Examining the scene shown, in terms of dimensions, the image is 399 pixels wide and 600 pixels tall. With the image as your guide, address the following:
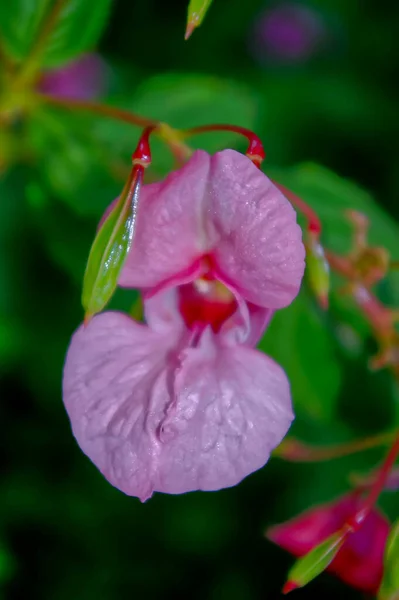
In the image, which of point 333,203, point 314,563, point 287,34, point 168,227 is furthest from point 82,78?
point 314,563

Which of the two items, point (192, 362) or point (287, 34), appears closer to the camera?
point (192, 362)

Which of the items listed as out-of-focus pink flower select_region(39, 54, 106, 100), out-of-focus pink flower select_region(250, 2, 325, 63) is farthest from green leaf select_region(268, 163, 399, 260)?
out-of-focus pink flower select_region(250, 2, 325, 63)

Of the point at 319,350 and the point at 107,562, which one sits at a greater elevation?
the point at 319,350

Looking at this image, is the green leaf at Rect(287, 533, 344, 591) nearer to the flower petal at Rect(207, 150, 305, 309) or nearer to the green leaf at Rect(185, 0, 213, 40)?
the flower petal at Rect(207, 150, 305, 309)

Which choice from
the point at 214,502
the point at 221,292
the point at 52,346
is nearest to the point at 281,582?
the point at 214,502

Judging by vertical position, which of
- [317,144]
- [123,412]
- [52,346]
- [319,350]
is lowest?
[52,346]

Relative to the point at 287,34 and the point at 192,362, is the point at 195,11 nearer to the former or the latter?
the point at 192,362

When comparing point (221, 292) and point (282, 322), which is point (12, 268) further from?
point (221, 292)
